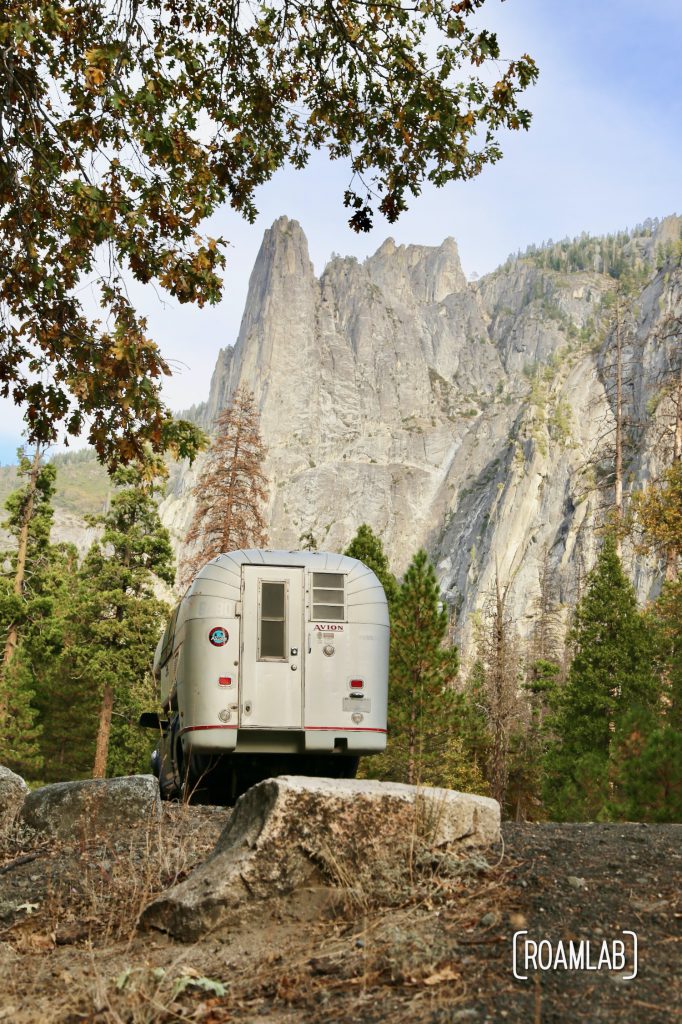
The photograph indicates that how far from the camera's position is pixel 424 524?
5689 inches

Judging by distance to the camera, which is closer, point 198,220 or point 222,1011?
point 222,1011

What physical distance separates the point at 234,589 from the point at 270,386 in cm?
14091

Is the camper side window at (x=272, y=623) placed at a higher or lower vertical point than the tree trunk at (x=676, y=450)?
lower

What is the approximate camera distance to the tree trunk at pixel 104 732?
2817 centimetres

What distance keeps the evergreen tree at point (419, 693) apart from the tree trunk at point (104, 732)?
1072 cm

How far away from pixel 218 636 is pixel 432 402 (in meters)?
154

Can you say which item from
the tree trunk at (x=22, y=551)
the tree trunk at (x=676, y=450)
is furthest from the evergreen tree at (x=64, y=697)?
the tree trunk at (x=676, y=450)

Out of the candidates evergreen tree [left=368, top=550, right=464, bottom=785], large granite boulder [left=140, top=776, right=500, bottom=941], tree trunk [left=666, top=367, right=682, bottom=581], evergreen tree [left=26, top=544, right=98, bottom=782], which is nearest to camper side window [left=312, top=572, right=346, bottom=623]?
large granite boulder [left=140, top=776, right=500, bottom=941]

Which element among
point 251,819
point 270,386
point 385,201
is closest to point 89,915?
point 251,819

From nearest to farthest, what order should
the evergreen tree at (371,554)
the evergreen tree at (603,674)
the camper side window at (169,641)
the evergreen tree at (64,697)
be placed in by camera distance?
the camper side window at (169,641)
the evergreen tree at (603,674)
the evergreen tree at (371,554)
the evergreen tree at (64,697)

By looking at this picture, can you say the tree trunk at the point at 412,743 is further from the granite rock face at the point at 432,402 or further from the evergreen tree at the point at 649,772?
the granite rock face at the point at 432,402

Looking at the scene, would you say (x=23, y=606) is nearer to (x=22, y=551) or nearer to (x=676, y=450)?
(x=22, y=551)

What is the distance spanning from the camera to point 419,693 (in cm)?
2134

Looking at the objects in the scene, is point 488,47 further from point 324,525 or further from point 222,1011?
point 324,525
